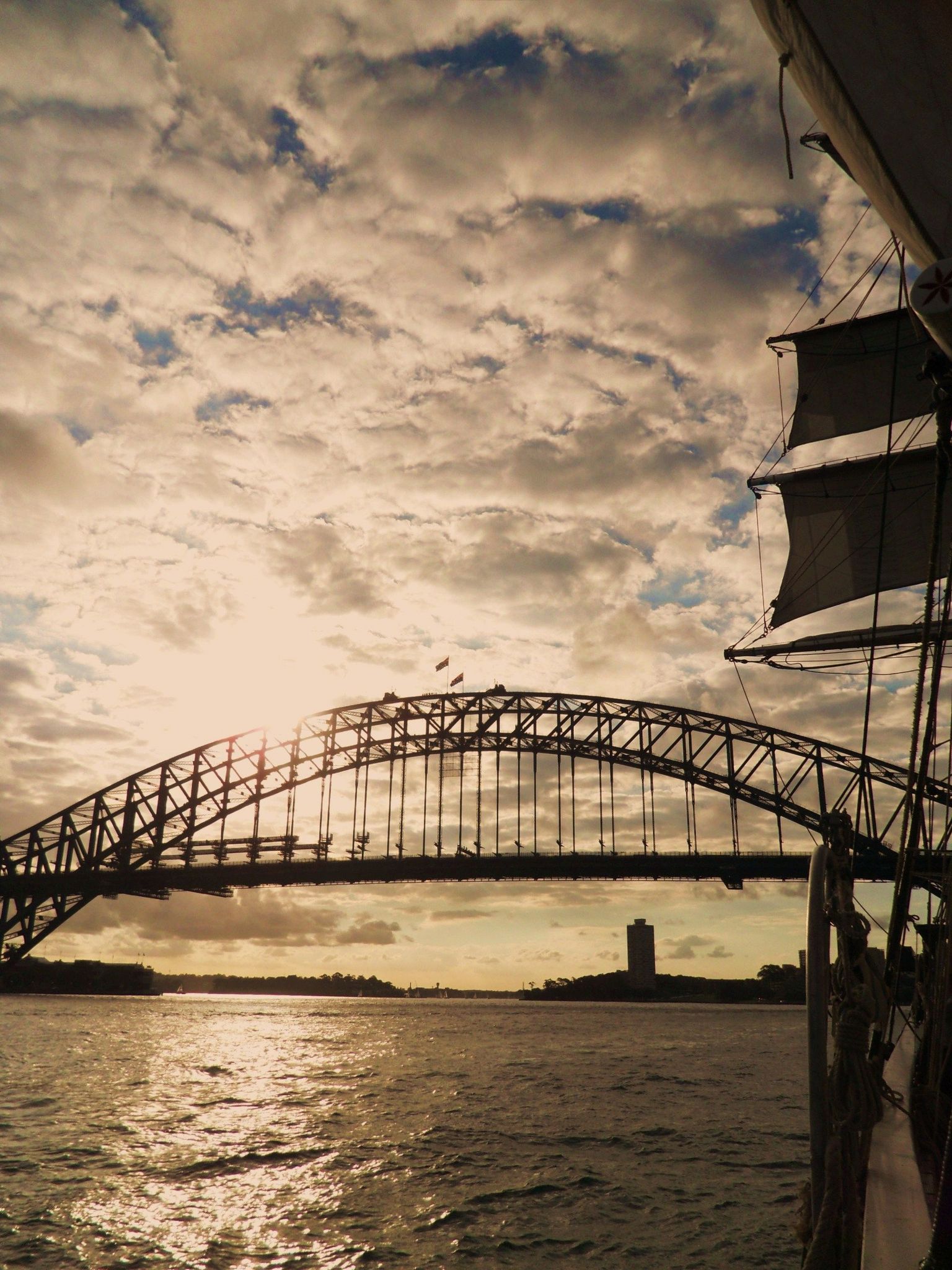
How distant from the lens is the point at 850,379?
31.1 metres

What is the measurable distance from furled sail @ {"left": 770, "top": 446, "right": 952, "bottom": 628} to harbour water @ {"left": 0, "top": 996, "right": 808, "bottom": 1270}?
1597 centimetres

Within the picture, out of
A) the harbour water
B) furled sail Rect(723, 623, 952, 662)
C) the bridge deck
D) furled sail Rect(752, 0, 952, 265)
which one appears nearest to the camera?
furled sail Rect(752, 0, 952, 265)

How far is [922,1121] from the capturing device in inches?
343

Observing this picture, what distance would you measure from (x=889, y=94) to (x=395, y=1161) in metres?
17.2

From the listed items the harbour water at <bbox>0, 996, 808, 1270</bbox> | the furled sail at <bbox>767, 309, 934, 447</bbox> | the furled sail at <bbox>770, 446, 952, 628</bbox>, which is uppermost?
the furled sail at <bbox>767, 309, 934, 447</bbox>

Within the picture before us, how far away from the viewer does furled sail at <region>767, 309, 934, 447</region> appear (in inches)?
1126

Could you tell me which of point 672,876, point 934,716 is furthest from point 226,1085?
point 672,876

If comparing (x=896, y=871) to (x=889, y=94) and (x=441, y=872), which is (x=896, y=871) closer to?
(x=889, y=94)

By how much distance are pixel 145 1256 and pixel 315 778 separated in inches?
2666

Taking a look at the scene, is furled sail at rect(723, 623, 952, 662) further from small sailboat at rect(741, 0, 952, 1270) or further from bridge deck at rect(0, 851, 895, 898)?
bridge deck at rect(0, 851, 895, 898)

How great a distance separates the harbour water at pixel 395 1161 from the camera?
11180 mm

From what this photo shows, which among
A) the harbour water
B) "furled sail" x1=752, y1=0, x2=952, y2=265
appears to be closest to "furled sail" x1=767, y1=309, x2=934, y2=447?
the harbour water

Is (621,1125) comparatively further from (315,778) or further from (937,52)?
(315,778)

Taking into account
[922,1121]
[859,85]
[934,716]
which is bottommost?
[922,1121]
